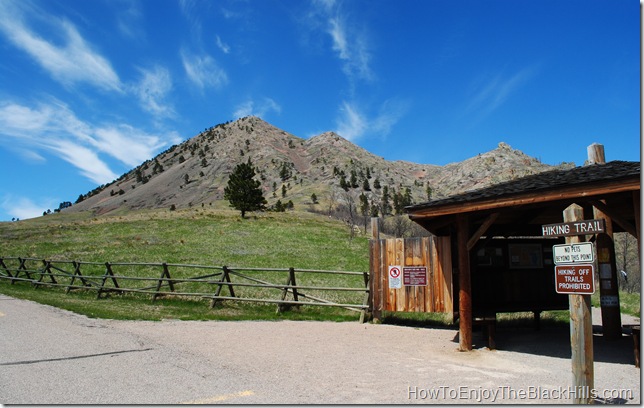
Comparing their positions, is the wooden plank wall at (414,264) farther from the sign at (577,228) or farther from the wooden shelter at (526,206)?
the sign at (577,228)

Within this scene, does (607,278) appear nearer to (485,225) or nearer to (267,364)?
(485,225)

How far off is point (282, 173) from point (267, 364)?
5189 inches

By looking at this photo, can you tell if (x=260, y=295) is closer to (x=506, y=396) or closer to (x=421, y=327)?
(x=421, y=327)

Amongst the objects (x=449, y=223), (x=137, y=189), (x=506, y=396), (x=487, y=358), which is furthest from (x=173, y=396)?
(x=137, y=189)

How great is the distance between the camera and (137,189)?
146 meters

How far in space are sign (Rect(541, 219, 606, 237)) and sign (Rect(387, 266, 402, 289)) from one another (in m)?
6.84

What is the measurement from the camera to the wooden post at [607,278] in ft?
36.3

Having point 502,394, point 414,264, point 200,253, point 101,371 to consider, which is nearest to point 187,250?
point 200,253

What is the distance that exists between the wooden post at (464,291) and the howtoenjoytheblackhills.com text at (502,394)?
3.16m

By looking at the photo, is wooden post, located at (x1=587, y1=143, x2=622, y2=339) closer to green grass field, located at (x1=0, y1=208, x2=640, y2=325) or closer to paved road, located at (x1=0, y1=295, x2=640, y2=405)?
paved road, located at (x1=0, y1=295, x2=640, y2=405)

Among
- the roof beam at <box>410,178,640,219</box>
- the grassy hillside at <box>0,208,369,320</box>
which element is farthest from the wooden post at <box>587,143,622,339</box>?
the grassy hillside at <box>0,208,369,320</box>

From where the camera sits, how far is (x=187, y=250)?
3216 cm

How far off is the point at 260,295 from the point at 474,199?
10967 millimetres

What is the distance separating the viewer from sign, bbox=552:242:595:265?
17.3 feet
